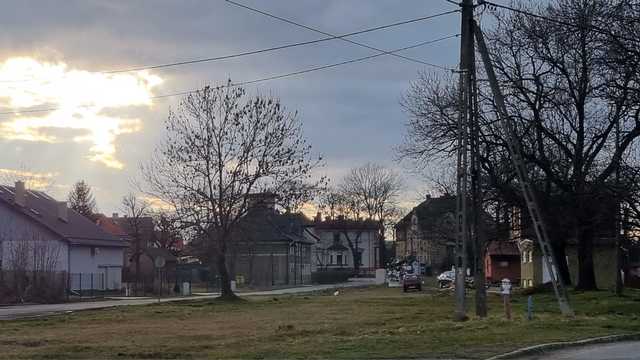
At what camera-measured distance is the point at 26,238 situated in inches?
2223

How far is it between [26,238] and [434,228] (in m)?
32.5

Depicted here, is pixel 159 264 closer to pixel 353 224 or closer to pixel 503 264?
pixel 503 264

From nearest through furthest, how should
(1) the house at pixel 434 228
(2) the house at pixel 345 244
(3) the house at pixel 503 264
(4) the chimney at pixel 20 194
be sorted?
1. (1) the house at pixel 434 228
2. (4) the chimney at pixel 20 194
3. (3) the house at pixel 503 264
4. (2) the house at pixel 345 244

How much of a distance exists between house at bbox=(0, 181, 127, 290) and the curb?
130 feet

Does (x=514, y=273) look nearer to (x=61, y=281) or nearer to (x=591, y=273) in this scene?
(x=591, y=273)

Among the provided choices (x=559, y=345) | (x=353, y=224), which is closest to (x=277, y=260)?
(x=353, y=224)

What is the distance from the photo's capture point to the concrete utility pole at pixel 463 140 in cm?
2523

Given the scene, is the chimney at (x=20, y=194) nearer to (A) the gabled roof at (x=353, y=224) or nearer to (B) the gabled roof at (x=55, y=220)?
(B) the gabled roof at (x=55, y=220)

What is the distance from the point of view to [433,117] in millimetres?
40625

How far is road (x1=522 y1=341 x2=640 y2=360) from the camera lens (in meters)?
17.1

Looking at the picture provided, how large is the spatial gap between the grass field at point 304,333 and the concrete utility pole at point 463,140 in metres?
1.29

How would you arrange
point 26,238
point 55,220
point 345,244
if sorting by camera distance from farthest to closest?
point 345,244, point 55,220, point 26,238

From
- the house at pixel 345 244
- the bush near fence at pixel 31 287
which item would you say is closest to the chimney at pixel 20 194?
the bush near fence at pixel 31 287

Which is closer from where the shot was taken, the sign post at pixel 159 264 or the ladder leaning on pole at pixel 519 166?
the ladder leaning on pole at pixel 519 166
